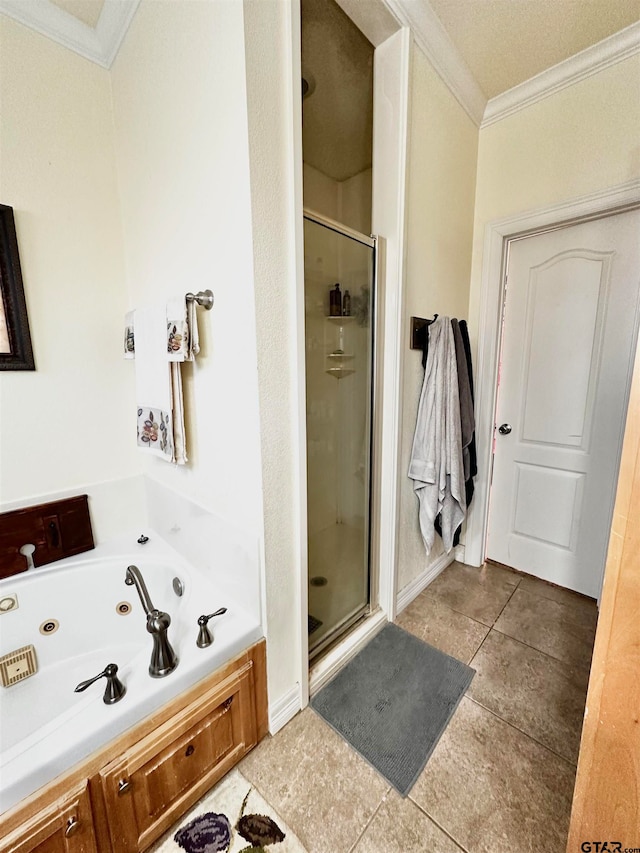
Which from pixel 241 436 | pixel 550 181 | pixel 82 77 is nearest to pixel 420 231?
pixel 550 181

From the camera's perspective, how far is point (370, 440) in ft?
5.37

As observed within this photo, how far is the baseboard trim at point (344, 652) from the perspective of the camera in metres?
1.40

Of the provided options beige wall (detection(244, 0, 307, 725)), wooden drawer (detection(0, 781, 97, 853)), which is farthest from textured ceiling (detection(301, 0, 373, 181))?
wooden drawer (detection(0, 781, 97, 853))

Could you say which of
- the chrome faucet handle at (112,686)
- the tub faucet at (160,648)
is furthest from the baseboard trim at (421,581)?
the chrome faucet handle at (112,686)

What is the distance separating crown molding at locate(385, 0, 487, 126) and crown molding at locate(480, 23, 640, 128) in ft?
0.33

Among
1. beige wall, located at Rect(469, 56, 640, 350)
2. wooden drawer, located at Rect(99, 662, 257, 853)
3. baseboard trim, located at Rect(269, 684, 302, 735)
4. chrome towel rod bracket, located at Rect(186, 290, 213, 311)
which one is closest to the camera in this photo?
wooden drawer, located at Rect(99, 662, 257, 853)

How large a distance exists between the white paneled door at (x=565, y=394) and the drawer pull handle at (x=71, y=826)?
7.38ft

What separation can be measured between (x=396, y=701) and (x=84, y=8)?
2941mm

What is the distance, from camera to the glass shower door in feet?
4.50

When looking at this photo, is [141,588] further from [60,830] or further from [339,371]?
[339,371]

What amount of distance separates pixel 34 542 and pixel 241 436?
1.14m

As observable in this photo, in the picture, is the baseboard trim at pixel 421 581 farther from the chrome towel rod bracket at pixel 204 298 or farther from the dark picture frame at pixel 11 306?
the dark picture frame at pixel 11 306

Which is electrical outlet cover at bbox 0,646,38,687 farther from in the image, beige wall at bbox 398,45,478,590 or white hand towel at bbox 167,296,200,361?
beige wall at bbox 398,45,478,590

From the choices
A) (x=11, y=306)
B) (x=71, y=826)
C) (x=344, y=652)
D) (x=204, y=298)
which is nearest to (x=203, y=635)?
(x=71, y=826)
